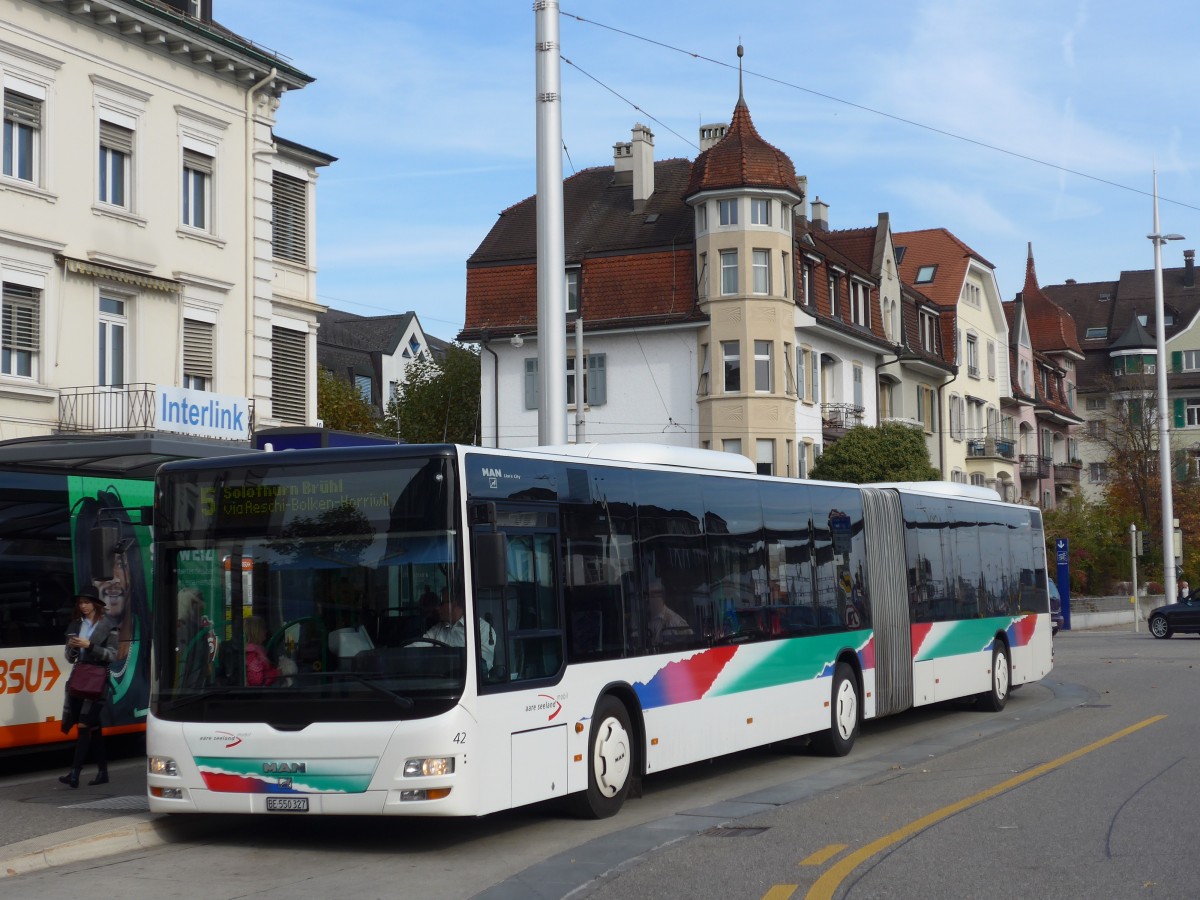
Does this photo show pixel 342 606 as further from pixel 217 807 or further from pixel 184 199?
pixel 184 199

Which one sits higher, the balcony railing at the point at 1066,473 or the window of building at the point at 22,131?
the window of building at the point at 22,131

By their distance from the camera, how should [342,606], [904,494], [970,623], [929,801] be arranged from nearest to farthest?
[342,606] → [929,801] → [904,494] → [970,623]

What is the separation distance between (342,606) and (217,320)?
2183 centimetres

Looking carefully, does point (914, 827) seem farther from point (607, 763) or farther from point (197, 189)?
point (197, 189)

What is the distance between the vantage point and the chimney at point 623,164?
5878 cm

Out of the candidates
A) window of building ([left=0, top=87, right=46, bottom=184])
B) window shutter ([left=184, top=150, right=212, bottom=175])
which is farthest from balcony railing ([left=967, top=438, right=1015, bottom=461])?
window of building ([left=0, top=87, right=46, bottom=184])

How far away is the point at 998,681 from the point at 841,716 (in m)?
6.08

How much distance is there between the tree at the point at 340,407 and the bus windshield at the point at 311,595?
144 feet

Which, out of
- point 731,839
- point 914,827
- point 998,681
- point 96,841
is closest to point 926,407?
point 998,681

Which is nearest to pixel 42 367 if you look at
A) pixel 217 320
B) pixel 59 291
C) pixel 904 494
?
pixel 59 291

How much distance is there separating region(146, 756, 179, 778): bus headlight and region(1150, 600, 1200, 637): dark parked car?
126 feet

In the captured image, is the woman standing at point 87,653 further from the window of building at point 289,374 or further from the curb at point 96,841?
the window of building at point 289,374

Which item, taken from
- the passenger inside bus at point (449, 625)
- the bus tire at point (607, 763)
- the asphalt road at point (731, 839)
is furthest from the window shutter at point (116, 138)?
the passenger inside bus at point (449, 625)

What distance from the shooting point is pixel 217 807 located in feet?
36.6
